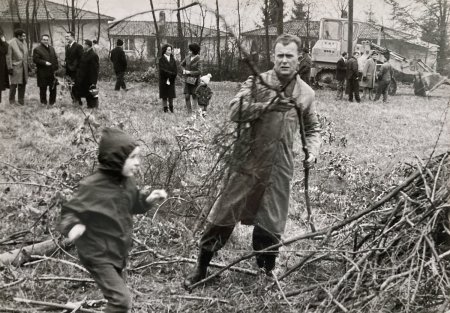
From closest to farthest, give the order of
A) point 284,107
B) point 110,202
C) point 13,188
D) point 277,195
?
point 110,202 < point 284,107 < point 277,195 < point 13,188

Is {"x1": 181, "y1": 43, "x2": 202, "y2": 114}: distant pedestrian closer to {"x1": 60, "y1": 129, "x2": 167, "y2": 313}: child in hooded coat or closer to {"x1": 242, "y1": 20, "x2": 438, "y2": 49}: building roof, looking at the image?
{"x1": 60, "y1": 129, "x2": 167, "y2": 313}: child in hooded coat

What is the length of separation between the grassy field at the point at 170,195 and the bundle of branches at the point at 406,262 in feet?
0.73

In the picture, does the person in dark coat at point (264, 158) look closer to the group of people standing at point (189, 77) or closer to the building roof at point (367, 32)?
the group of people standing at point (189, 77)

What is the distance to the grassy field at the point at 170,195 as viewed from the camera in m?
4.18

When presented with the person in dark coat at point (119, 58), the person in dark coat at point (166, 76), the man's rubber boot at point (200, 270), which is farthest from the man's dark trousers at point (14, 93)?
the man's rubber boot at point (200, 270)

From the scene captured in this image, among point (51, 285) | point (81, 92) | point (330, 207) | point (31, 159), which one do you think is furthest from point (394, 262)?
point (81, 92)

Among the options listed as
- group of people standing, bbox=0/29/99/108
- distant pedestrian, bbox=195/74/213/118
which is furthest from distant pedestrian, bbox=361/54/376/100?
group of people standing, bbox=0/29/99/108

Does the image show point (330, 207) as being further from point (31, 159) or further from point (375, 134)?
point (375, 134)

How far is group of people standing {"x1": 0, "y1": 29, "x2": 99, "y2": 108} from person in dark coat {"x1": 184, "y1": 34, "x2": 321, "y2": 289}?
9.58 meters

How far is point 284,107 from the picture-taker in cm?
387

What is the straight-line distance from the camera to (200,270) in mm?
4375

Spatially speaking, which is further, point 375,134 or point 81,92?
point 81,92

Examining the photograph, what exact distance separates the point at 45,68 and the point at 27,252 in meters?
9.59

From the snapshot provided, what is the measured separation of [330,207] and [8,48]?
30.6 feet
